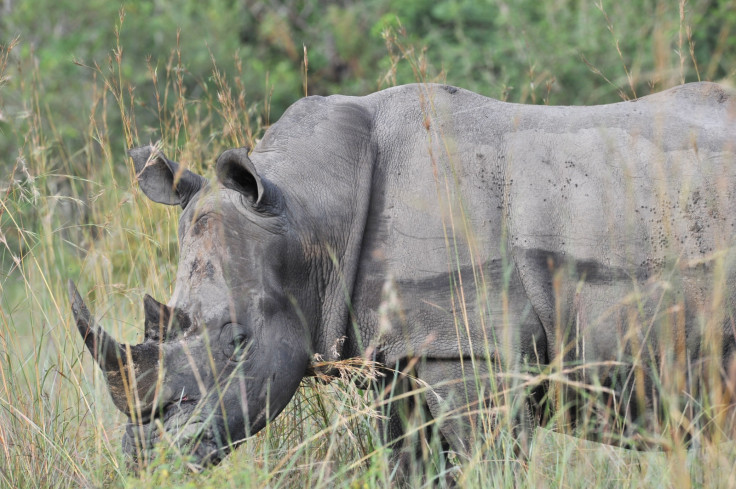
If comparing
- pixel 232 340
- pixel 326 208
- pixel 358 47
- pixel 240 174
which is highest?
pixel 358 47

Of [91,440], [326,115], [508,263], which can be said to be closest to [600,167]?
[508,263]

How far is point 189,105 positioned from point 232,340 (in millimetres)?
7336

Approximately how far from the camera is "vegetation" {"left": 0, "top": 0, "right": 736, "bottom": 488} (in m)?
3.58

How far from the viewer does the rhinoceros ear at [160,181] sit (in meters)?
3.60

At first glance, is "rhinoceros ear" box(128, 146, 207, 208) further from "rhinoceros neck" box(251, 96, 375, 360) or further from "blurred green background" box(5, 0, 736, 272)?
"blurred green background" box(5, 0, 736, 272)

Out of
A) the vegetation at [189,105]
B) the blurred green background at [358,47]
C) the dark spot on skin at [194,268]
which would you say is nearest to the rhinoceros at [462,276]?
the dark spot on skin at [194,268]

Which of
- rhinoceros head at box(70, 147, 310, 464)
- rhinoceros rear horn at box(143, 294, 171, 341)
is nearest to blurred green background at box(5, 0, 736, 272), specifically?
rhinoceros head at box(70, 147, 310, 464)

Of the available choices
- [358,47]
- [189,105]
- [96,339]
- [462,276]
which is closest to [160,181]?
[96,339]

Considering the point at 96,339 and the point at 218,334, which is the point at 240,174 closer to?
the point at 218,334

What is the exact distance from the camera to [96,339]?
3242 mm

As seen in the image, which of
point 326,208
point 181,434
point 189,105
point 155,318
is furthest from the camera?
point 189,105

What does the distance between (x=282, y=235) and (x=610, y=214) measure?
115cm

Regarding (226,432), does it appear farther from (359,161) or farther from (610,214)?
(610,214)

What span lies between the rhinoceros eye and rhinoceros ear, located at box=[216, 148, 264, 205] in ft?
1.43
